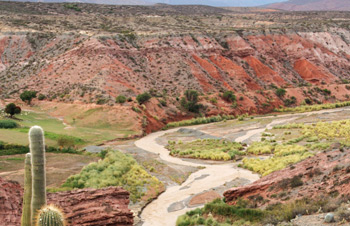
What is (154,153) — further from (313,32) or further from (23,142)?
(313,32)

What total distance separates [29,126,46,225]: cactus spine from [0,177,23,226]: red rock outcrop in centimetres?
565

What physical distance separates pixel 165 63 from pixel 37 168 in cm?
7341

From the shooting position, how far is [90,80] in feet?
225

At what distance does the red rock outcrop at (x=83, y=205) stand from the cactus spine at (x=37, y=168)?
239 inches

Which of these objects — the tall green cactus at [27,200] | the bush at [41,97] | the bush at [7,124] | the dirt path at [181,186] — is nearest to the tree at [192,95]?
the dirt path at [181,186]

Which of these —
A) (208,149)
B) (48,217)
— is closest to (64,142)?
(208,149)

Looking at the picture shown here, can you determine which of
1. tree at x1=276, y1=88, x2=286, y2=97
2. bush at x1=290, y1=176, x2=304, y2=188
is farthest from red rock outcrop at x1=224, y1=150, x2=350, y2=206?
tree at x1=276, y1=88, x2=286, y2=97

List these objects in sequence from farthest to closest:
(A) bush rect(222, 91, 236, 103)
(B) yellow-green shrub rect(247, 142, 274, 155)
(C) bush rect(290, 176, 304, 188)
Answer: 1. (A) bush rect(222, 91, 236, 103)
2. (B) yellow-green shrub rect(247, 142, 274, 155)
3. (C) bush rect(290, 176, 304, 188)

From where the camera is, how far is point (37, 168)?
9.91 metres

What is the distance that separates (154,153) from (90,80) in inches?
1151

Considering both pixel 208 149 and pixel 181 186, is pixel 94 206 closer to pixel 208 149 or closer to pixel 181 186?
pixel 181 186

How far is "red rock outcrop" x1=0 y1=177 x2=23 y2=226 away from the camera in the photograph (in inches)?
592

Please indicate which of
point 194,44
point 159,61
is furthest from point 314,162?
point 194,44

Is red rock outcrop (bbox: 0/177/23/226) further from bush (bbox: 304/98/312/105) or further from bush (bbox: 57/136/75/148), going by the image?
bush (bbox: 304/98/312/105)
